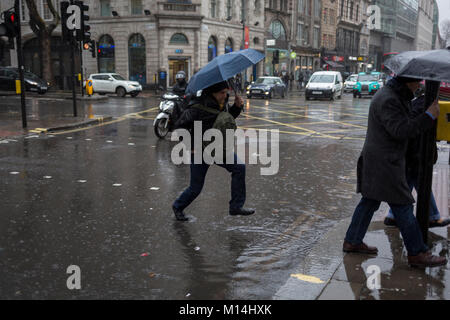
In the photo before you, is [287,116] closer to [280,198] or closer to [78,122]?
[78,122]

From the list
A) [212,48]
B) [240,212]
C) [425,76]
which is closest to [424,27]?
[212,48]

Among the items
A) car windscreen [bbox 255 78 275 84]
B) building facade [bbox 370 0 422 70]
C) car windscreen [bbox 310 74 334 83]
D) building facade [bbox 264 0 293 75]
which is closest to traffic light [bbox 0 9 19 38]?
car windscreen [bbox 255 78 275 84]

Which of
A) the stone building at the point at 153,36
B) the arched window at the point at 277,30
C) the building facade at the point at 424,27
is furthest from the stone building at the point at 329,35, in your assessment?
the building facade at the point at 424,27

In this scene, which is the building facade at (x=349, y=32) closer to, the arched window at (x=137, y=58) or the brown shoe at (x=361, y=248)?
the arched window at (x=137, y=58)

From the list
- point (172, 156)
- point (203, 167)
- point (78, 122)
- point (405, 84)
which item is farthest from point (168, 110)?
point (405, 84)

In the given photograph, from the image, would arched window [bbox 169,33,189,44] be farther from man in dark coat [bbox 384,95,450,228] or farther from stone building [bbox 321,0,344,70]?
man in dark coat [bbox 384,95,450,228]

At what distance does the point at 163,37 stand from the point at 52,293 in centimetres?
3618

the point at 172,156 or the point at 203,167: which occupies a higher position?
the point at 203,167

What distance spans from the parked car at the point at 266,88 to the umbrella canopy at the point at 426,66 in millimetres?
26657

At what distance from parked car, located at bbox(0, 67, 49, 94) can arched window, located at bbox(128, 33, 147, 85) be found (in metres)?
9.75

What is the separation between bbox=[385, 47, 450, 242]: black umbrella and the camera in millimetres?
3441

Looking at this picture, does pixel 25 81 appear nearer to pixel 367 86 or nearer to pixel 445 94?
pixel 367 86

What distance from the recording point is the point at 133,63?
129 feet

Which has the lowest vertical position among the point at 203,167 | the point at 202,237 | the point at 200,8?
the point at 202,237
